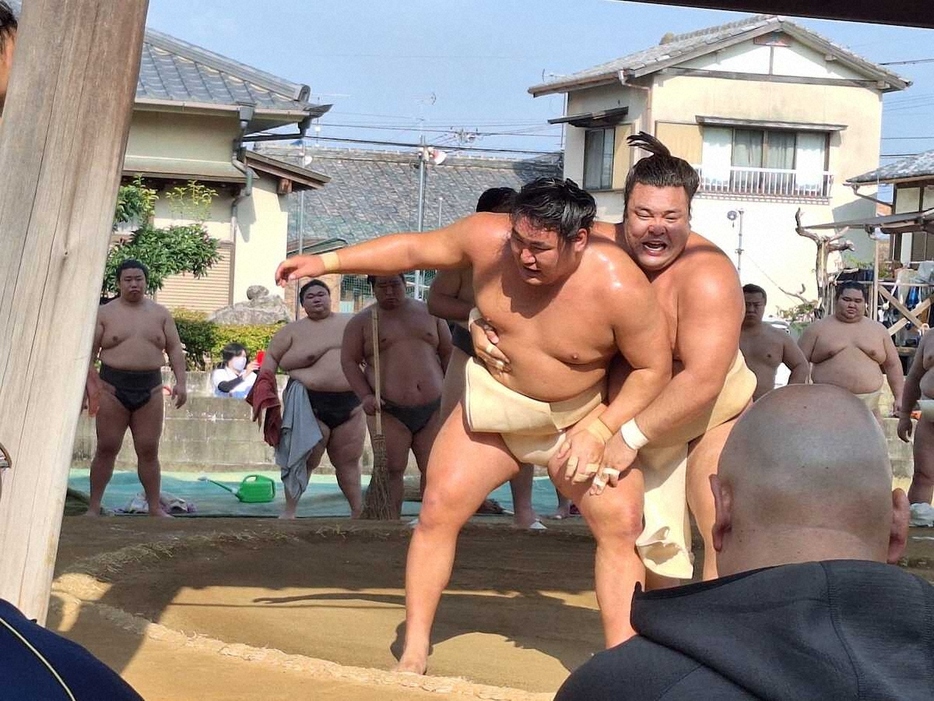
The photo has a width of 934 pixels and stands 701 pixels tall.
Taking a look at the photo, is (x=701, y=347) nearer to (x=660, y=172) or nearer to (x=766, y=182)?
(x=660, y=172)

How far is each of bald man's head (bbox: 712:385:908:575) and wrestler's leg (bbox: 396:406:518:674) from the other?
205 cm

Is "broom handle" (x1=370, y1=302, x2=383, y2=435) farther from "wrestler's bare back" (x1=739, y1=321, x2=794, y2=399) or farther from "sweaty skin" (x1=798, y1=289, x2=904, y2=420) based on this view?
"sweaty skin" (x1=798, y1=289, x2=904, y2=420)

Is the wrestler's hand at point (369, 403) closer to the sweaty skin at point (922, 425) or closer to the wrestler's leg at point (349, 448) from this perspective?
the wrestler's leg at point (349, 448)

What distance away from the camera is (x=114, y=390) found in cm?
675

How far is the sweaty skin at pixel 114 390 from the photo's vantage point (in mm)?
6715

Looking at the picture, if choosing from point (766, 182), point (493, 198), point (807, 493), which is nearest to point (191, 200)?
point (493, 198)

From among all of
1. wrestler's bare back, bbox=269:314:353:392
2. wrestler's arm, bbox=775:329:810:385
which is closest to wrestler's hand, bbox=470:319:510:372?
wrestler's bare back, bbox=269:314:353:392

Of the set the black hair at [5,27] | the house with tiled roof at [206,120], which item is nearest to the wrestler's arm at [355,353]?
the black hair at [5,27]

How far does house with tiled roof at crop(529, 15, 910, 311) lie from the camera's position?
22719mm

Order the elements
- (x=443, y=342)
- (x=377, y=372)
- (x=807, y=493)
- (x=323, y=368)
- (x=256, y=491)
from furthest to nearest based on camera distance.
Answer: (x=256, y=491)
(x=323, y=368)
(x=443, y=342)
(x=377, y=372)
(x=807, y=493)

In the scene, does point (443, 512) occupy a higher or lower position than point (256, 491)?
higher

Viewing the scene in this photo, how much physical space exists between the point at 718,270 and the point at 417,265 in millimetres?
792

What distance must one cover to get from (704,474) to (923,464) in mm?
4206

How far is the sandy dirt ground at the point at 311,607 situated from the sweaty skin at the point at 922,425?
2.93 feet
